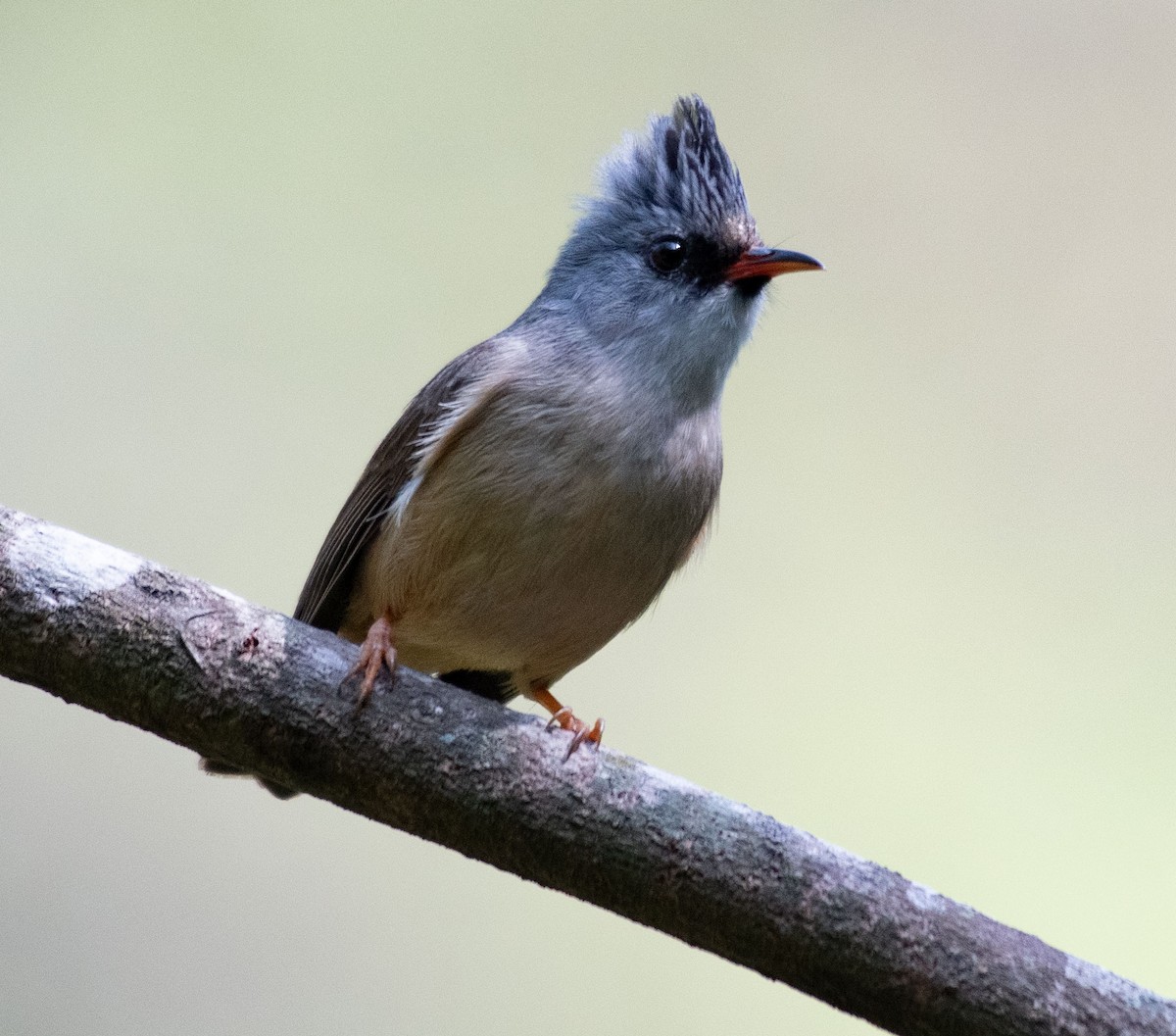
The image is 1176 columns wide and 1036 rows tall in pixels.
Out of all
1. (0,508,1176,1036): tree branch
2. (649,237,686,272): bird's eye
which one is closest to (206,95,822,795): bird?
(649,237,686,272): bird's eye

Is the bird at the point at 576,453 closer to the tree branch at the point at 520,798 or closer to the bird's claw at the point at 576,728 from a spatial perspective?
the bird's claw at the point at 576,728

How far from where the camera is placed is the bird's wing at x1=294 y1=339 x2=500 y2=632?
9.83 ft

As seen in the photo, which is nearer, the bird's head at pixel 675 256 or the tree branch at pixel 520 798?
the tree branch at pixel 520 798

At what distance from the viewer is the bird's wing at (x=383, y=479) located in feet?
9.83

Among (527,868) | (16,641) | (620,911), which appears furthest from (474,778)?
(16,641)

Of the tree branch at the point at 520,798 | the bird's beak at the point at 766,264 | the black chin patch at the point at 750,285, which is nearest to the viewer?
the tree branch at the point at 520,798

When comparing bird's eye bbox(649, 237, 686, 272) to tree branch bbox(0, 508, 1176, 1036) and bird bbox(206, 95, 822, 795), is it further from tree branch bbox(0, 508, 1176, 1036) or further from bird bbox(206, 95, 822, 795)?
tree branch bbox(0, 508, 1176, 1036)

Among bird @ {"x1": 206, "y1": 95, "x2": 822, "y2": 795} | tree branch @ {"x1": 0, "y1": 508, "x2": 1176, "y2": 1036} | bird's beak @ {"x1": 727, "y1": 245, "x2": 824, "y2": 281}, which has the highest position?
bird's beak @ {"x1": 727, "y1": 245, "x2": 824, "y2": 281}

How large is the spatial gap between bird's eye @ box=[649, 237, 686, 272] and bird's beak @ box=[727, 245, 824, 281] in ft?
0.44

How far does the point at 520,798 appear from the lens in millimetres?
2324

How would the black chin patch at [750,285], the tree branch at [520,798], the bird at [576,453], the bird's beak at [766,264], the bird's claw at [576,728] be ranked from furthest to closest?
the black chin patch at [750,285]
the bird's beak at [766,264]
the bird at [576,453]
the bird's claw at [576,728]
the tree branch at [520,798]

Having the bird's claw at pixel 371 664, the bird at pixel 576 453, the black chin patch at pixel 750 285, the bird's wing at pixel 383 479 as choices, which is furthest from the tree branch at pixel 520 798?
the black chin patch at pixel 750 285

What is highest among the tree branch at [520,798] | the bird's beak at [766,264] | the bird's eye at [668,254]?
the bird's beak at [766,264]

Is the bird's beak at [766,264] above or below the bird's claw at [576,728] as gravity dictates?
above
